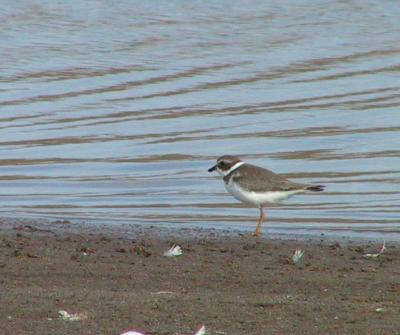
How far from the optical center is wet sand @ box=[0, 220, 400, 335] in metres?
6.16

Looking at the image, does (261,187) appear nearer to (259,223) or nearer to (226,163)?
(259,223)

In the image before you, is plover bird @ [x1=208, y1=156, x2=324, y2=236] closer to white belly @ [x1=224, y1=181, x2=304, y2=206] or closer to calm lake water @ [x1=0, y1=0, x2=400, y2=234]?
white belly @ [x1=224, y1=181, x2=304, y2=206]

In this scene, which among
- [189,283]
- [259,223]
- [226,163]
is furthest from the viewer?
[226,163]

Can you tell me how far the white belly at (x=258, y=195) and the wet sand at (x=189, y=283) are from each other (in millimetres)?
759

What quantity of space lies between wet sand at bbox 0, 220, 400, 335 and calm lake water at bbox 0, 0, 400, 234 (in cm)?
132

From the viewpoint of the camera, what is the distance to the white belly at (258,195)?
10.1m

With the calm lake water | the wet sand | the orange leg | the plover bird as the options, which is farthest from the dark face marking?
the wet sand

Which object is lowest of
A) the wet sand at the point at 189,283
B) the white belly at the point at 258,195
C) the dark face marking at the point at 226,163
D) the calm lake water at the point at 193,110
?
the calm lake water at the point at 193,110

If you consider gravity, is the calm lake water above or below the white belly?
below

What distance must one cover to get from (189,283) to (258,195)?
2.87 m

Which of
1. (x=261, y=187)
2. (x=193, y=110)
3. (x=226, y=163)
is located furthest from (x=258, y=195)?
(x=193, y=110)

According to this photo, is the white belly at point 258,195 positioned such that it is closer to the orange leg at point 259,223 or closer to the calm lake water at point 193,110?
the orange leg at point 259,223

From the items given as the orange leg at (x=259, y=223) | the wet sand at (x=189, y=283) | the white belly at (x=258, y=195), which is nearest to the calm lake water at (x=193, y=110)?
the orange leg at (x=259, y=223)

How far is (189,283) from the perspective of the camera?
7309 mm
